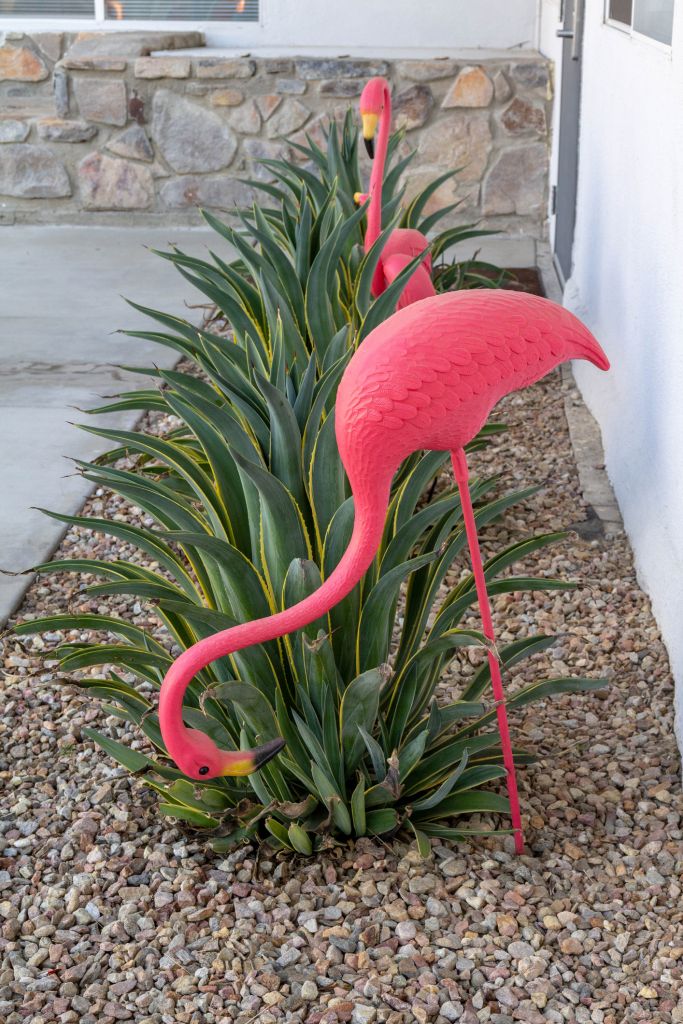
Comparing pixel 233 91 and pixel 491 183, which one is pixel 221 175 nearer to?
pixel 233 91

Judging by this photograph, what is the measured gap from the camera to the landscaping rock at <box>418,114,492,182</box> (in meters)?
6.35

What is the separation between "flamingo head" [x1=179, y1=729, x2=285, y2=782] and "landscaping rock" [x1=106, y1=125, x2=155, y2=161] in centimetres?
579

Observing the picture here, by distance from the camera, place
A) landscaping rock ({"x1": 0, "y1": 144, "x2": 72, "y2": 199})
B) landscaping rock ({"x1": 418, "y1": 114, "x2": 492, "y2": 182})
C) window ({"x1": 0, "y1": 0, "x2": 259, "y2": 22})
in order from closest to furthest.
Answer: landscaping rock ({"x1": 418, "y1": 114, "x2": 492, "y2": 182}) → landscaping rock ({"x1": 0, "y1": 144, "x2": 72, "y2": 199}) → window ({"x1": 0, "y1": 0, "x2": 259, "y2": 22})

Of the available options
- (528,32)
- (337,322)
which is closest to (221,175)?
(528,32)

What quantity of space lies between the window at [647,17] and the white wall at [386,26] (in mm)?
3173

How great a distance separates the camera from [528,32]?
6906mm

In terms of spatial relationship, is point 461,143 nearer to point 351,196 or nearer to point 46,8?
point 351,196

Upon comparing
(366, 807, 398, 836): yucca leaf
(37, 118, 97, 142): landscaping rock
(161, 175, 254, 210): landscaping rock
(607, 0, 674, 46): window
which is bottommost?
(366, 807, 398, 836): yucca leaf

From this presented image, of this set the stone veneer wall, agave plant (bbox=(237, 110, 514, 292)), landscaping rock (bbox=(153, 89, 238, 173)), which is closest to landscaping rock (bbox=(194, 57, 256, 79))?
the stone veneer wall

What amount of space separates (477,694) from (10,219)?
578 cm

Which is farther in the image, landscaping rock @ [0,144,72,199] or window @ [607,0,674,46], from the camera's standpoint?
landscaping rock @ [0,144,72,199]

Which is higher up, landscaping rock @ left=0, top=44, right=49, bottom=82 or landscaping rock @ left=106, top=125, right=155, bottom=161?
landscaping rock @ left=0, top=44, right=49, bottom=82

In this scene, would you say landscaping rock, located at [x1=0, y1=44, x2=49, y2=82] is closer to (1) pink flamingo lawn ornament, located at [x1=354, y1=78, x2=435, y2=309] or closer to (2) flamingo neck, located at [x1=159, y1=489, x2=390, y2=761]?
(1) pink flamingo lawn ornament, located at [x1=354, y1=78, x2=435, y2=309]

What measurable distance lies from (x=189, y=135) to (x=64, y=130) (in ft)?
2.42
